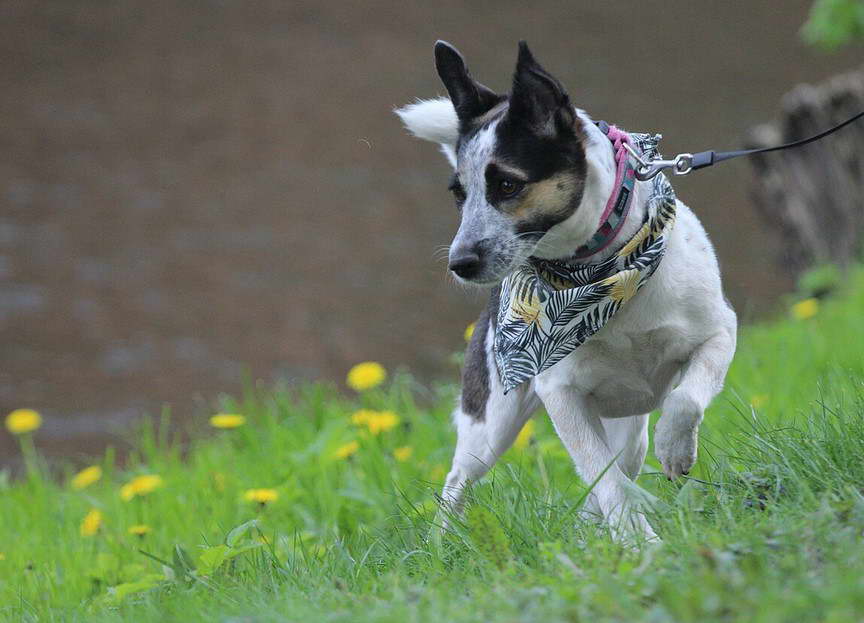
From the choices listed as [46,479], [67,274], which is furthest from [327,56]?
[46,479]

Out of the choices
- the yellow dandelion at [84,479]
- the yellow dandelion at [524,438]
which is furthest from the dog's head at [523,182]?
the yellow dandelion at [84,479]

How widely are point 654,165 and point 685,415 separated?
776 mm

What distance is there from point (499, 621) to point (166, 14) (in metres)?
20.5

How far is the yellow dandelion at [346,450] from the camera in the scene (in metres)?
5.02

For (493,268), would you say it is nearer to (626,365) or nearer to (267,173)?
(626,365)

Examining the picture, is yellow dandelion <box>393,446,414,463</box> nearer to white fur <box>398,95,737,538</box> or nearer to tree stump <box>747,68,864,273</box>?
white fur <box>398,95,737,538</box>

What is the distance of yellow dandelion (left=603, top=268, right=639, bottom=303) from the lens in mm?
3385

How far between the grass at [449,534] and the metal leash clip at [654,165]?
0.77 metres

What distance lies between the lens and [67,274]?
36.1 feet

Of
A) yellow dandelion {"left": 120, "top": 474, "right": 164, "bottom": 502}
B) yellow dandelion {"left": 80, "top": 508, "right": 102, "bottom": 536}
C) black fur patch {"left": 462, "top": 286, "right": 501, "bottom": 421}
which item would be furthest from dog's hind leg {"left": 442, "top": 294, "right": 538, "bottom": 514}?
yellow dandelion {"left": 80, "top": 508, "right": 102, "bottom": 536}

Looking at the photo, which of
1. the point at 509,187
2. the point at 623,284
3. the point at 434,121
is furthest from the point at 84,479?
the point at 623,284

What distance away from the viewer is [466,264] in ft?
11.0

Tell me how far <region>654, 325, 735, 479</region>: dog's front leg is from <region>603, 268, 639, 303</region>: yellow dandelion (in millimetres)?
287

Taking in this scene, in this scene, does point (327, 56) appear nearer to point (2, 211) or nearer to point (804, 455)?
point (2, 211)
